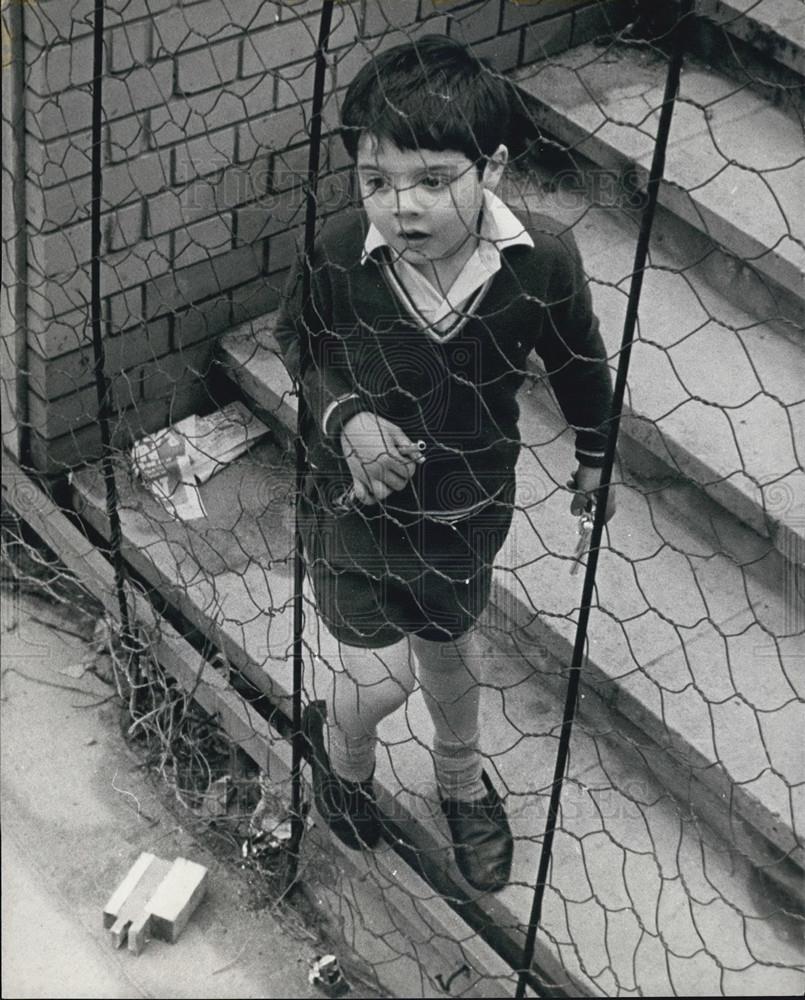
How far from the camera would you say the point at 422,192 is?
200 cm

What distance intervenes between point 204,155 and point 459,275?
3.08ft

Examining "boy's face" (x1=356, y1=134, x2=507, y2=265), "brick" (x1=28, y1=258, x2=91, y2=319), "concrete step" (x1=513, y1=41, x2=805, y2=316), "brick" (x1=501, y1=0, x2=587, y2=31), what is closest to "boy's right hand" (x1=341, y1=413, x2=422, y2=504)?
"boy's face" (x1=356, y1=134, x2=507, y2=265)

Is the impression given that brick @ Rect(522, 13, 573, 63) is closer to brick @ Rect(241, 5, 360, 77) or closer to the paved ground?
brick @ Rect(241, 5, 360, 77)

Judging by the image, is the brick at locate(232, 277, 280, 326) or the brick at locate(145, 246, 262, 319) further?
the brick at locate(232, 277, 280, 326)

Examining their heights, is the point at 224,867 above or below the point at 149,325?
below

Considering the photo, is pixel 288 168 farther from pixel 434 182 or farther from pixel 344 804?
pixel 344 804

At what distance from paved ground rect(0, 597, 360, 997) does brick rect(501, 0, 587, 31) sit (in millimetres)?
1500

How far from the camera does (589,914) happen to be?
2.46 meters

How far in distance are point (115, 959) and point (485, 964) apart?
59cm

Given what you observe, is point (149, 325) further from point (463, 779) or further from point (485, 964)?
point (485, 964)

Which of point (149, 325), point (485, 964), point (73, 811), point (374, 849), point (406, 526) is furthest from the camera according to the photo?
point (149, 325)

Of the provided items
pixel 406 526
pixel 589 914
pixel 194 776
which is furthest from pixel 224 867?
pixel 406 526

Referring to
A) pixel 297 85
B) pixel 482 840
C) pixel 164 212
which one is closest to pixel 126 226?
pixel 164 212

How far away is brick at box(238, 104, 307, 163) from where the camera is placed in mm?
2910
